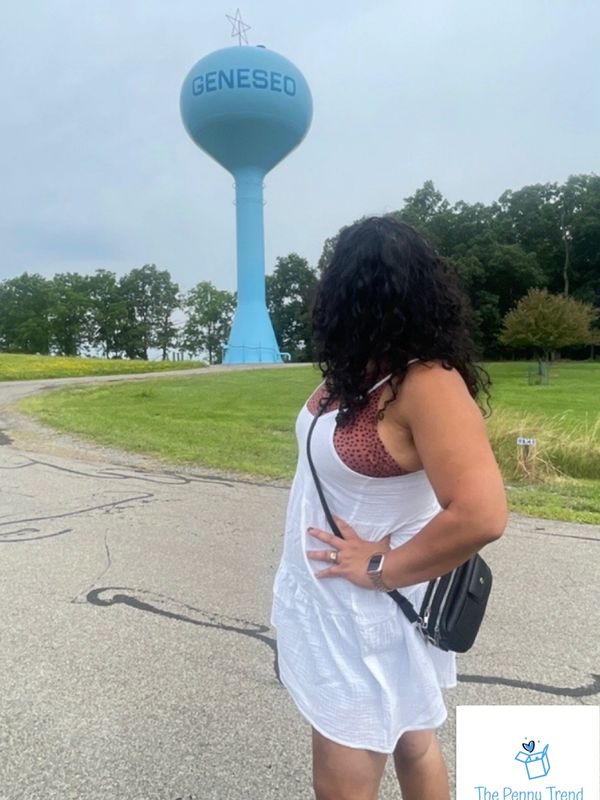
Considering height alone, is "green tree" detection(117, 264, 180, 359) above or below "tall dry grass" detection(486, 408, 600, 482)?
above

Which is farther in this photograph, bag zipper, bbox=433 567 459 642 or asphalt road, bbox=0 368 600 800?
asphalt road, bbox=0 368 600 800

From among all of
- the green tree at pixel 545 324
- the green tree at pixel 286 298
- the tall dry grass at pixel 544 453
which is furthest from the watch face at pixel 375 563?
the green tree at pixel 286 298

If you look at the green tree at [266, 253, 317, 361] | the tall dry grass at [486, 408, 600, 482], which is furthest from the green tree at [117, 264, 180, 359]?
the tall dry grass at [486, 408, 600, 482]

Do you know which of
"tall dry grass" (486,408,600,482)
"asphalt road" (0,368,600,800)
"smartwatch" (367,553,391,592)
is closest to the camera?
"smartwatch" (367,553,391,592)

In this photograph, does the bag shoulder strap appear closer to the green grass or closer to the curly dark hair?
the curly dark hair

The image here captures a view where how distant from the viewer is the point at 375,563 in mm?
1498

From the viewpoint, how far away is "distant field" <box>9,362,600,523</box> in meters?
7.67

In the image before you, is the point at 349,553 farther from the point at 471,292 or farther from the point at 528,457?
the point at 471,292

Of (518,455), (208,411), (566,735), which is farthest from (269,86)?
(566,735)

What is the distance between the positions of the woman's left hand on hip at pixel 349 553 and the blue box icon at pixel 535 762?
0.74 meters

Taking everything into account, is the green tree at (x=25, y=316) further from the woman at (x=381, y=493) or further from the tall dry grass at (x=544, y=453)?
the woman at (x=381, y=493)

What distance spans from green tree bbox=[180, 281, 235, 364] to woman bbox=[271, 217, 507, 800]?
72694 mm

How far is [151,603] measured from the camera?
382cm

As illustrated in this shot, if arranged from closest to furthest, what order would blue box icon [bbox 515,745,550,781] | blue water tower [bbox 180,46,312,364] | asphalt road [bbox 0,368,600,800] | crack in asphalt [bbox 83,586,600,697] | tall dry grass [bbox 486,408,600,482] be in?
blue box icon [bbox 515,745,550,781], asphalt road [bbox 0,368,600,800], crack in asphalt [bbox 83,586,600,697], tall dry grass [bbox 486,408,600,482], blue water tower [bbox 180,46,312,364]
